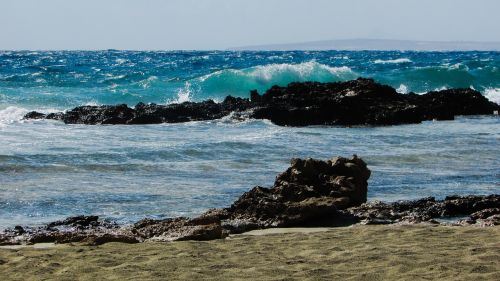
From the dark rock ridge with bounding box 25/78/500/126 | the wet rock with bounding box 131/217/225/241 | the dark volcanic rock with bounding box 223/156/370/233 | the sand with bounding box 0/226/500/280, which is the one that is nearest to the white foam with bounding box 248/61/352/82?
the dark rock ridge with bounding box 25/78/500/126

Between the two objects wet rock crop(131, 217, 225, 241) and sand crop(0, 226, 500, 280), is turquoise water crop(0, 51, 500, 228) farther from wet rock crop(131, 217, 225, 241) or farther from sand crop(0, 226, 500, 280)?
sand crop(0, 226, 500, 280)

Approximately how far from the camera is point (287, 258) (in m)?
7.25

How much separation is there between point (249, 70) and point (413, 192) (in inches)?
1205

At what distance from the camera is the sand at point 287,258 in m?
6.61

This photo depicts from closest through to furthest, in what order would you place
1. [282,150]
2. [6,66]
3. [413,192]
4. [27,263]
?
[27,263] → [413,192] → [282,150] → [6,66]

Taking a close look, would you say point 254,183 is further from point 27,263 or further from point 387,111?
point 387,111

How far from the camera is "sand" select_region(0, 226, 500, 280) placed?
6.61m

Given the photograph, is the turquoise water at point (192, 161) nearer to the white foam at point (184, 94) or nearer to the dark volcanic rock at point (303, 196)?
the dark volcanic rock at point (303, 196)

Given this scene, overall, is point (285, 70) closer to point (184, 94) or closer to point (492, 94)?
point (184, 94)

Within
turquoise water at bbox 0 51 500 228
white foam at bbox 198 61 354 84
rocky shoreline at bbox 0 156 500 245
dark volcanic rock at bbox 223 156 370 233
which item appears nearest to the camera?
rocky shoreline at bbox 0 156 500 245

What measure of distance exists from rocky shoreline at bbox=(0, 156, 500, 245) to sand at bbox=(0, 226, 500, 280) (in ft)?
1.44

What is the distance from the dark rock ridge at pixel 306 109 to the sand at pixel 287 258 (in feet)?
51.2

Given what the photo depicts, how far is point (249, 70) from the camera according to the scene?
42.2 metres

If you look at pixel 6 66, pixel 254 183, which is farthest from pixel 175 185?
pixel 6 66
